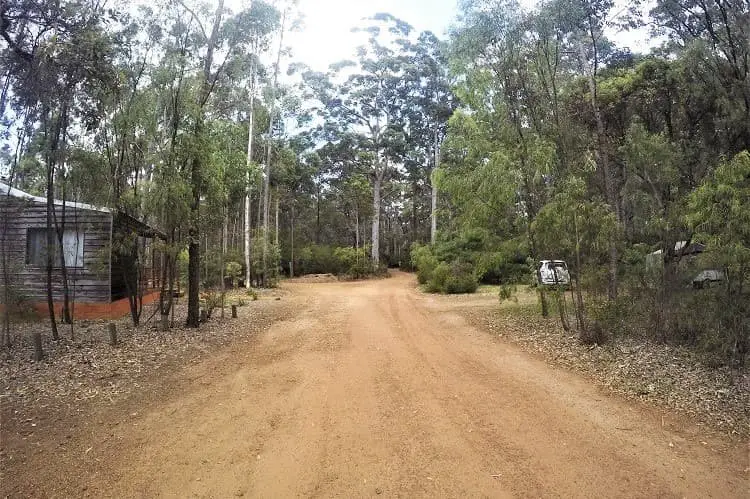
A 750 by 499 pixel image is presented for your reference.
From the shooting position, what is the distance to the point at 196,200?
1018 cm

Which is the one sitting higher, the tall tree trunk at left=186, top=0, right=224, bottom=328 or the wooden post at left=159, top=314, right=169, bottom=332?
Result: the tall tree trunk at left=186, top=0, right=224, bottom=328

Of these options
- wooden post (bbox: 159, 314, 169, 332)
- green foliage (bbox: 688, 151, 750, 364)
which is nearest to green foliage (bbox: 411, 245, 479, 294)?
wooden post (bbox: 159, 314, 169, 332)

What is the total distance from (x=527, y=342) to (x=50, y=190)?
31.0ft

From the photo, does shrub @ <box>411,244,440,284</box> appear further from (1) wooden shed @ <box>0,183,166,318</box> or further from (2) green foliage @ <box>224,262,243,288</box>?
(1) wooden shed @ <box>0,183,166,318</box>

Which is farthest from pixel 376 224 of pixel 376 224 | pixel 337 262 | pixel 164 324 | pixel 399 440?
pixel 399 440

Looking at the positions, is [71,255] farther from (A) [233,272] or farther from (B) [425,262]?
(B) [425,262]

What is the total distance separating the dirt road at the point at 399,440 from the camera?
3814mm

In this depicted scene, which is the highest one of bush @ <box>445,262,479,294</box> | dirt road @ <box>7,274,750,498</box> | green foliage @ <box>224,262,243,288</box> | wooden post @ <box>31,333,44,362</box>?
green foliage @ <box>224,262,243,288</box>

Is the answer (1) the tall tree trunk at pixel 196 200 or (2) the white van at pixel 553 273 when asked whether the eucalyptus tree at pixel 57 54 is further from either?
(2) the white van at pixel 553 273

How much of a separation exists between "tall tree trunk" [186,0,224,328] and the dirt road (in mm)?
3401

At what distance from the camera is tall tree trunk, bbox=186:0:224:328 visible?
10.0 metres

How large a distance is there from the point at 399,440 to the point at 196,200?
7.50 metres

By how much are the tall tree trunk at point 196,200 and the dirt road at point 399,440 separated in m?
3.40

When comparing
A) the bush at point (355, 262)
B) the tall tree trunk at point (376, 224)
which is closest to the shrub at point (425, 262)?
the bush at point (355, 262)
